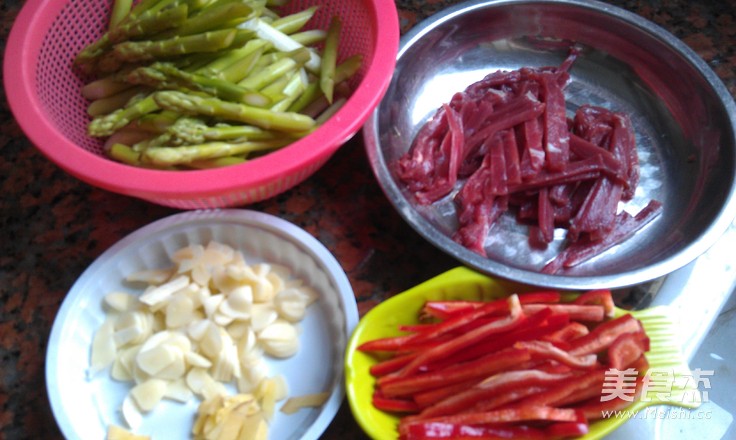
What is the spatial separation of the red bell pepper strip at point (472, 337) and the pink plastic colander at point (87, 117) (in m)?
0.49

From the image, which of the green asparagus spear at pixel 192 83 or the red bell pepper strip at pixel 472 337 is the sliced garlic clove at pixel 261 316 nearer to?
the red bell pepper strip at pixel 472 337

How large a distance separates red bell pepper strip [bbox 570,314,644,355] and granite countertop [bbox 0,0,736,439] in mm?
447

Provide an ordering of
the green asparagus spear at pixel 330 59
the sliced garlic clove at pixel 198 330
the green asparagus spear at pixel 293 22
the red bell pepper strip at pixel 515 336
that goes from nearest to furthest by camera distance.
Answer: the red bell pepper strip at pixel 515 336 < the sliced garlic clove at pixel 198 330 < the green asparagus spear at pixel 330 59 < the green asparagus spear at pixel 293 22

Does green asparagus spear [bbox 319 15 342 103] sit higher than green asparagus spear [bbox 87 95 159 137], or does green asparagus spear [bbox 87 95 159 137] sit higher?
green asparagus spear [bbox 319 15 342 103]

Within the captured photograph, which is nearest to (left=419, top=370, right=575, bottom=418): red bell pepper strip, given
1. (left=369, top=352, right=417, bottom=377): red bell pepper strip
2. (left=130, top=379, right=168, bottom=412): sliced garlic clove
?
(left=369, top=352, right=417, bottom=377): red bell pepper strip

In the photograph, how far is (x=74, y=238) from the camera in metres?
1.67

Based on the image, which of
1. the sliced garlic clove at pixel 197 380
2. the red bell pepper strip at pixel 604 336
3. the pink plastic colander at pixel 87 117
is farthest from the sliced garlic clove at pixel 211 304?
the red bell pepper strip at pixel 604 336

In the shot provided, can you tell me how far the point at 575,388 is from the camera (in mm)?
1182

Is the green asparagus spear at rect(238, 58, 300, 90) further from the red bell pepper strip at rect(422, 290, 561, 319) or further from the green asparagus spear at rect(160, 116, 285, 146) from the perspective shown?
the red bell pepper strip at rect(422, 290, 561, 319)

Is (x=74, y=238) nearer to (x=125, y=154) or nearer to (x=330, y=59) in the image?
(x=125, y=154)

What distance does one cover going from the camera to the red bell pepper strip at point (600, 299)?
1315 mm

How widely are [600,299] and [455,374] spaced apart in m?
0.37

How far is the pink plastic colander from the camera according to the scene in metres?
1.30

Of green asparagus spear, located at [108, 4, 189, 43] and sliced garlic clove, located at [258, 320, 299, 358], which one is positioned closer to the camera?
sliced garlic clove, located at [258, 320, 299, 358]
